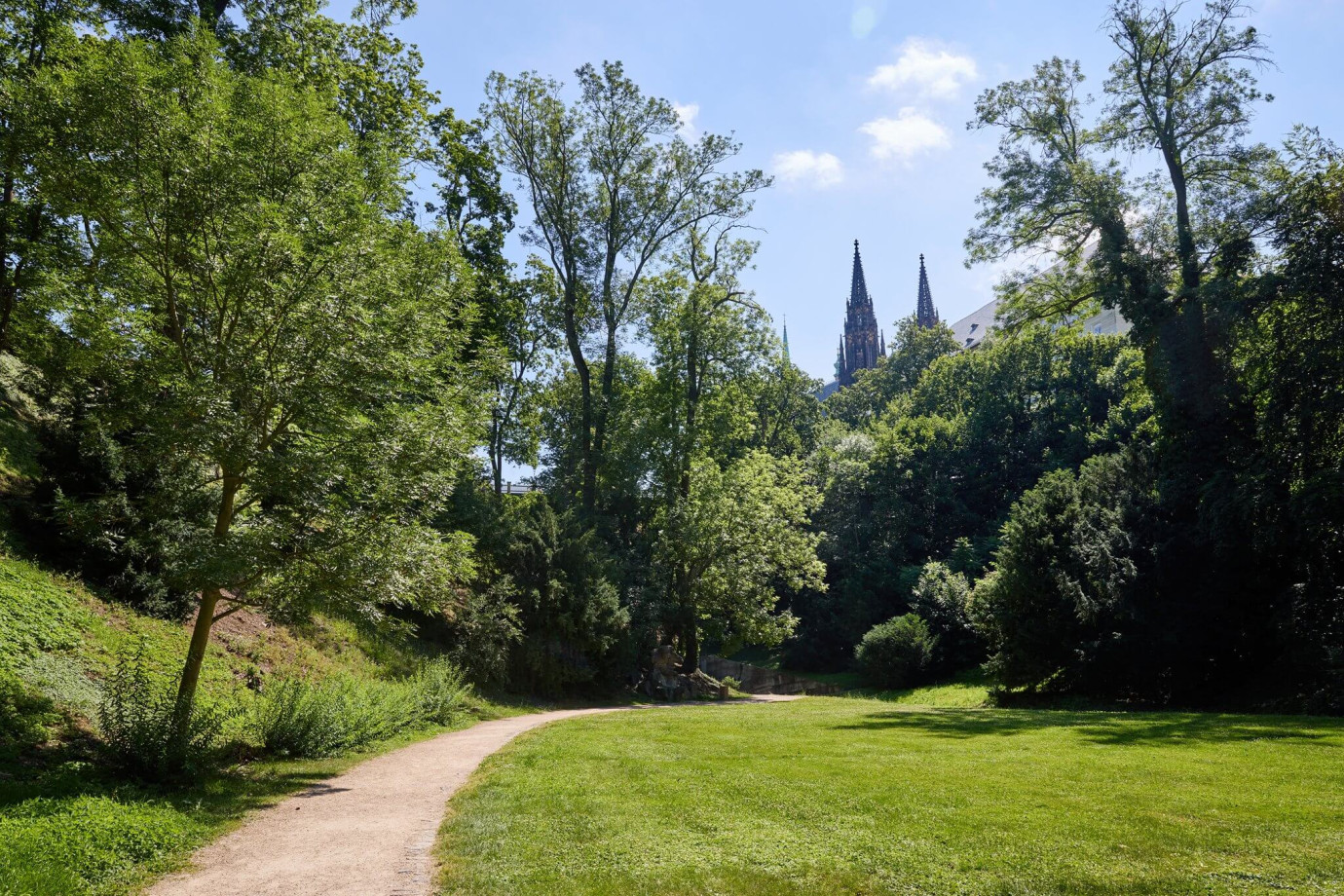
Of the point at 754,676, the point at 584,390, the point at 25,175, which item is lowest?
the point at 754,676

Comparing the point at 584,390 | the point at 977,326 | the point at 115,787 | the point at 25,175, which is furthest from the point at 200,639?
the point at 977,326

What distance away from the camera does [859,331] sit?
363ft

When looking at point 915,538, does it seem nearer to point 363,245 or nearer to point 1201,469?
point 1201,469

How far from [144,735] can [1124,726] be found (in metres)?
14.6

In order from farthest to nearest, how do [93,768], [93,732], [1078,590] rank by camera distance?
[1078,590], [93,732], [93,768]

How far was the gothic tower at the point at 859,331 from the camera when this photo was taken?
109125mm

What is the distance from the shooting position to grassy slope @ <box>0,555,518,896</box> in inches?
221

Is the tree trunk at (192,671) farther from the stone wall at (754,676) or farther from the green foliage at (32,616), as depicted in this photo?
the stone wall at (754,676)

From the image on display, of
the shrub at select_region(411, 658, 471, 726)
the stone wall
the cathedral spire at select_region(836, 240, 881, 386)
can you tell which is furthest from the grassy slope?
the cathedral spire at select_region(836, 240, 881, 386)

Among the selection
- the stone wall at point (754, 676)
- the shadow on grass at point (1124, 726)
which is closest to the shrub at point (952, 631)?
the stone wall at point (754, 676)

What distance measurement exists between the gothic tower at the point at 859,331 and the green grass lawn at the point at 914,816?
100887mm

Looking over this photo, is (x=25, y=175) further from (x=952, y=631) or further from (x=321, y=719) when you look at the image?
(x=952, y=631)

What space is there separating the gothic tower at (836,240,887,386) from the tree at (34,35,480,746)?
102591 mm

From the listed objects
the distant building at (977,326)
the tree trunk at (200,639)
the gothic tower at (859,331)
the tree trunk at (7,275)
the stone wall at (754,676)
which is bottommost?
the stone wall at (754,676)
